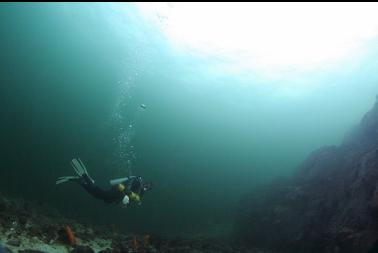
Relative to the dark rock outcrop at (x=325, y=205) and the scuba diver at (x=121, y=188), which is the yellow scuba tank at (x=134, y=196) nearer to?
the scuba diver at (x=121, y=188)

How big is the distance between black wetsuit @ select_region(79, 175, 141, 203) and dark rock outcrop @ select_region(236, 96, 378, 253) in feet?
21.4

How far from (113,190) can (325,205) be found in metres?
8.61

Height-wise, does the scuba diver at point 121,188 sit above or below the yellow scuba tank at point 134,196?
above

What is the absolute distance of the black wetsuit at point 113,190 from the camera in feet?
33.0

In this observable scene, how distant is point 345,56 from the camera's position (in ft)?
81.2

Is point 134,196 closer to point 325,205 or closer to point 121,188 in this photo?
point 121,188

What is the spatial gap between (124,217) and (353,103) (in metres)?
27.6

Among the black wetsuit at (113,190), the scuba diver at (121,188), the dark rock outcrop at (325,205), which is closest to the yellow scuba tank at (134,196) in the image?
the scuba diver at (121,188)

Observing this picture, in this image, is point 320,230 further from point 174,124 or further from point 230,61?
point 174,124

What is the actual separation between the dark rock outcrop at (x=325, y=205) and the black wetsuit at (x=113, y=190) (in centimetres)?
654

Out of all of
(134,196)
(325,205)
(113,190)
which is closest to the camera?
(134,196)

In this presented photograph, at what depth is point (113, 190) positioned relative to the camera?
10.4 m

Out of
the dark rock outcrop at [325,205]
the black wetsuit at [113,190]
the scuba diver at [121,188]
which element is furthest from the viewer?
the dark rock outcrop at [325,205]

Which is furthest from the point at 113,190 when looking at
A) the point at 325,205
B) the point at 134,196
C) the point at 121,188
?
the point at 325,205
